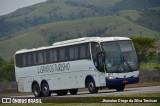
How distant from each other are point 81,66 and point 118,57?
116 inches

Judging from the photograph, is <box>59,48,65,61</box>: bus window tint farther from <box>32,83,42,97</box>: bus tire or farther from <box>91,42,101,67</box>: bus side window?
<box>32,83,42,97</box>: bus tire

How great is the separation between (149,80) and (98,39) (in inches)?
703

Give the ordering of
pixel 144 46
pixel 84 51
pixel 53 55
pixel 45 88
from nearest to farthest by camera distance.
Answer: pixel 84 51
pixel 53 55
pixel 45 88
pixel 144 46

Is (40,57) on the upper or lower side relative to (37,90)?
upper

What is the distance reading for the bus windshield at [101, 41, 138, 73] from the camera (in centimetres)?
3419

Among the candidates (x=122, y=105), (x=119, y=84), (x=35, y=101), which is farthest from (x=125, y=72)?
(x=122, y=105)

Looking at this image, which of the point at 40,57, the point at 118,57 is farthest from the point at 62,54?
the point at 118,57

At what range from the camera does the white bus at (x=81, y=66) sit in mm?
34250

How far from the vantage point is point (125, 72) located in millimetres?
34375

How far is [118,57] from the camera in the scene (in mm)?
34344

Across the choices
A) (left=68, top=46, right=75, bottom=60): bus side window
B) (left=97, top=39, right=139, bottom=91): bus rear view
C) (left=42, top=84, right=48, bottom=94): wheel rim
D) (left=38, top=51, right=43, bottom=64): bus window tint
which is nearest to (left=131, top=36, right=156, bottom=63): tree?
(left=38, top=51, right=43, bottom=64): bus window tint

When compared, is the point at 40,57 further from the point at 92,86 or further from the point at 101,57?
the point at 101,57

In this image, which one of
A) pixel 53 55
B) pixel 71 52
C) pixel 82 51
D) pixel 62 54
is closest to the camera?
pixel 82 51

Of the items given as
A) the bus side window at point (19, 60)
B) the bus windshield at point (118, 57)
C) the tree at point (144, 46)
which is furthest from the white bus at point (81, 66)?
the tree at point (144, 46)
